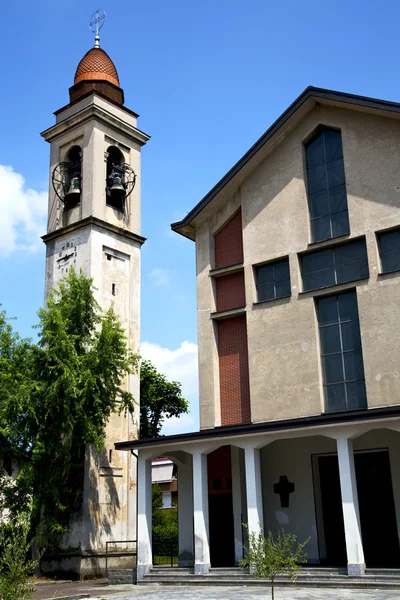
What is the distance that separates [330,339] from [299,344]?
0.96 meters

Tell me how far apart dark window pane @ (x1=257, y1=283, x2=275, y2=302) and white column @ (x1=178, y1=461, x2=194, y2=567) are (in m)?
5.98

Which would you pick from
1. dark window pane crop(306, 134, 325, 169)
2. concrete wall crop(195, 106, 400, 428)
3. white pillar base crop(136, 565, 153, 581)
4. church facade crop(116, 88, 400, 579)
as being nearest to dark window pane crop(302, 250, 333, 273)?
church facade crop(116, 88, 400, 579)

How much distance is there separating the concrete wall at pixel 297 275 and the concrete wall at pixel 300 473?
3.31 feet

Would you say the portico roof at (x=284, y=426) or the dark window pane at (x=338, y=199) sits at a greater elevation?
the dark window pane at (x=338, y=199)

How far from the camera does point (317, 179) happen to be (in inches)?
874

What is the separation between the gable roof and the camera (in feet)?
67.7

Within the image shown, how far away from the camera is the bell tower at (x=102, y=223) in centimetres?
2512

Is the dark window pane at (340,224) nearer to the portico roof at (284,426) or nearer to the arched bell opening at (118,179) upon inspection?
the portico roof at (284,426)

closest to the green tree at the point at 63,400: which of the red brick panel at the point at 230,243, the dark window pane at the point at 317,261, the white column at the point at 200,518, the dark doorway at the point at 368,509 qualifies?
the red brick panel at the point at 230,243

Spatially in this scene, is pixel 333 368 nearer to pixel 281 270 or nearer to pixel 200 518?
pixel 281 270

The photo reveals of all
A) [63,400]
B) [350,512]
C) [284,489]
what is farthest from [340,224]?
[63,400]

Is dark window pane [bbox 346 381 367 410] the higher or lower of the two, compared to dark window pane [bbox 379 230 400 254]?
lower

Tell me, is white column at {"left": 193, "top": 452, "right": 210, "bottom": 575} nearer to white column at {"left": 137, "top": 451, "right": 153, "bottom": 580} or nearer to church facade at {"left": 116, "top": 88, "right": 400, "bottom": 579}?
church facade at {"left": 116, "top": 88, "right": 400, "bottom": 579}

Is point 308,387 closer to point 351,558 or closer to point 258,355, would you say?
point 258,355
